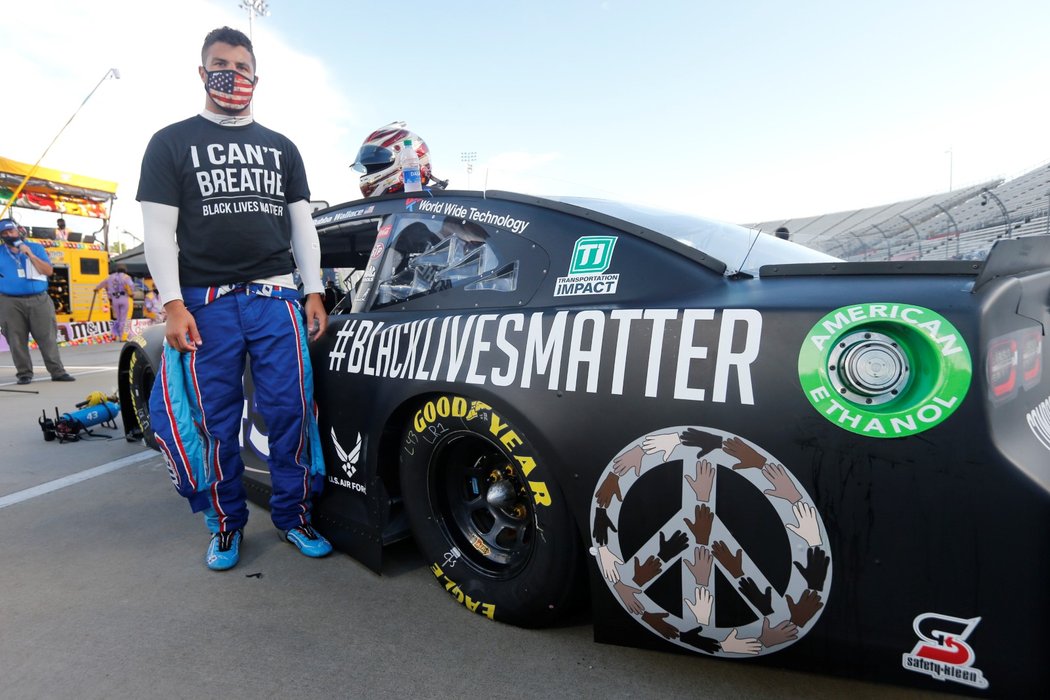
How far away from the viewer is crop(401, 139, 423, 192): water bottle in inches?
95.2

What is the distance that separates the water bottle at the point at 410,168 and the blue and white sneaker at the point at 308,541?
1.42 metres

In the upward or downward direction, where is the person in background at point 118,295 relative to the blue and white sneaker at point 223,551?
upward

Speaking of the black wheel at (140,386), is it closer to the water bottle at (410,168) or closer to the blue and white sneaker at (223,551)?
the blue and white sneaker at (223,551)

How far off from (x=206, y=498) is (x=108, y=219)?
659 inches

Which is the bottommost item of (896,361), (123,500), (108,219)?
(123,500)

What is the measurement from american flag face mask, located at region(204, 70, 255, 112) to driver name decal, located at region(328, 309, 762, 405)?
1.07 meters

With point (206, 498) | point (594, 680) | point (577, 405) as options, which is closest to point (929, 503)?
point (577, 405)

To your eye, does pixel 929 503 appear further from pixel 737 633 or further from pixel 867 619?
pixel 737 633

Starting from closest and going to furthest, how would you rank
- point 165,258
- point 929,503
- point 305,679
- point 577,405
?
1. point 929,503
2. point 577,405
3. point 305,679
4. point 165,258

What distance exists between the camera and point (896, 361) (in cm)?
109

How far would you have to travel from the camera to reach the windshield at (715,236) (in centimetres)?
160

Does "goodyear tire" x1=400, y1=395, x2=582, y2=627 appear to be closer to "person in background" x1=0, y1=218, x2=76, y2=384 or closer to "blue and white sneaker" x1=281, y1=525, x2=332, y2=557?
"blue and white sneaker" x1=281, y1=525, x2=332, y2=557

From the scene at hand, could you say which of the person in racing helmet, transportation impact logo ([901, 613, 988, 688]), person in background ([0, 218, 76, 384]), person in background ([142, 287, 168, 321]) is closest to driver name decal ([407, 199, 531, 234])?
the person in racing helmet

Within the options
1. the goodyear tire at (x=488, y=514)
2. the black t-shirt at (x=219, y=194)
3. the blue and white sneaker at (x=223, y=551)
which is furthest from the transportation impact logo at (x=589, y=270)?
the blue and white sneaker at (x=223, y=551)
